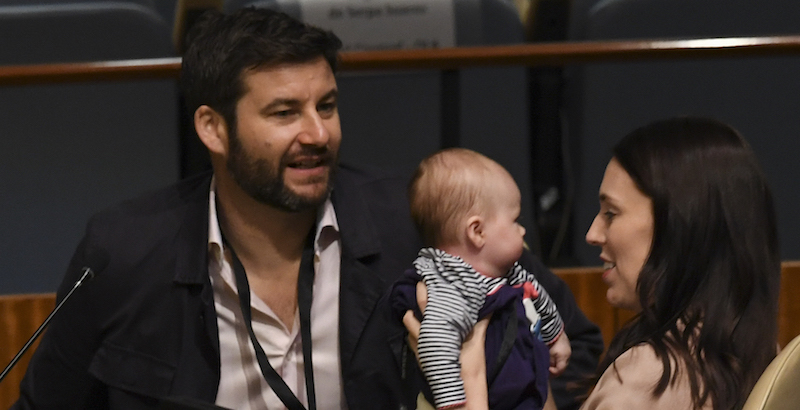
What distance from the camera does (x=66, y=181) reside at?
A: 2363mm

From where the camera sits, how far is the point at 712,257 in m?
1.19

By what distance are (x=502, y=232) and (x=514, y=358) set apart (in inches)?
6.7

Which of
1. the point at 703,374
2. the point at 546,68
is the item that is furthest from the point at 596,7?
the point at 703,374

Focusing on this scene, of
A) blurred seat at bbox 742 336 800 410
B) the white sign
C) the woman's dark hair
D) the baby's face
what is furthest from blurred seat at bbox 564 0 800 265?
blurred seat at bbox 742 336 800 410

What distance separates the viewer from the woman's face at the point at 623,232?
1.23 m

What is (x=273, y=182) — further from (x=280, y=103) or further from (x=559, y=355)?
(x=559, y=355)

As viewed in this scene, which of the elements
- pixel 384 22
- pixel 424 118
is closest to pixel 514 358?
pixel 384 22

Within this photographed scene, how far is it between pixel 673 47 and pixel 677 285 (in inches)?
33.2

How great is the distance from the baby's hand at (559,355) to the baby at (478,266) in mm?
49

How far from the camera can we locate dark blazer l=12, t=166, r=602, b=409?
60.9 inches

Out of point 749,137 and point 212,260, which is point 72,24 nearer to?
point 212,260

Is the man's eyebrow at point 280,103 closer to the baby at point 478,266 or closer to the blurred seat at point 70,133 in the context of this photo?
the baby at point 478,266

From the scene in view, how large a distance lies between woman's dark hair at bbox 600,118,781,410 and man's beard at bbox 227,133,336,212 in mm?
530

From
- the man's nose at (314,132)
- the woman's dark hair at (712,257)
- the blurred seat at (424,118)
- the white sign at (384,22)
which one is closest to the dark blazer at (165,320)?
the man's nose at (314,132)
